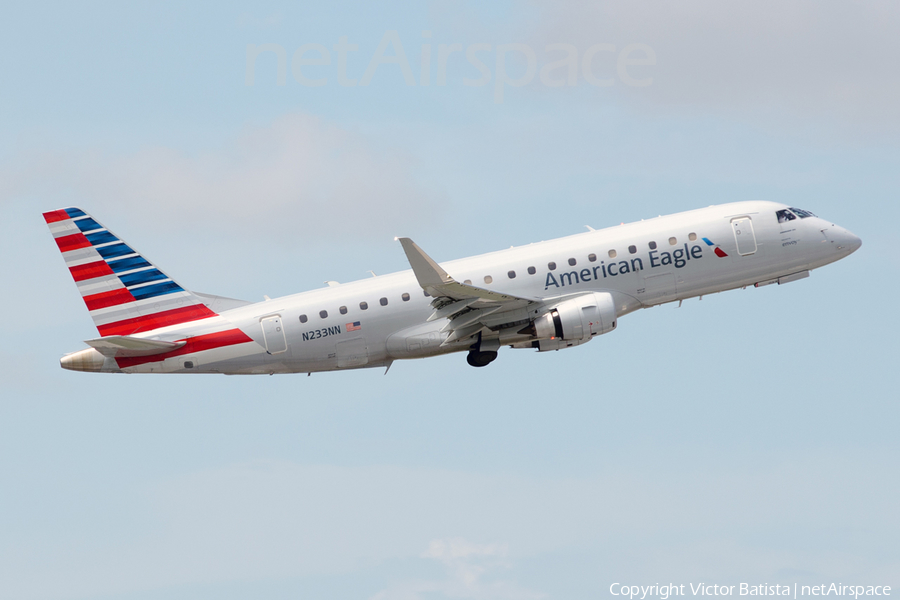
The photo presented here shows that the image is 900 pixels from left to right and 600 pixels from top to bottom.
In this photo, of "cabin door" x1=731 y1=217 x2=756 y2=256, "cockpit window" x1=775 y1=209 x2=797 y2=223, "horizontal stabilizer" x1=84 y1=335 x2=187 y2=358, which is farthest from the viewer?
"cockpit window" x1=775 y1=209 x2=797 y2=223

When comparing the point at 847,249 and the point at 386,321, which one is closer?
the point at 386,321

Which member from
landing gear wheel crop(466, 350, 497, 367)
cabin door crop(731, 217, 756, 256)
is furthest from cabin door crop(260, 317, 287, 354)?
cabin door crop(731, 217, 756, 256)

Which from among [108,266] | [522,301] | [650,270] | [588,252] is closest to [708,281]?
[650,270]

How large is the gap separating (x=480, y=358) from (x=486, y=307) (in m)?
3.38

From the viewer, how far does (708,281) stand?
47.6m

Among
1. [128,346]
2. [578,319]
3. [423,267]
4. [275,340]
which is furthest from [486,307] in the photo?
[128,346]

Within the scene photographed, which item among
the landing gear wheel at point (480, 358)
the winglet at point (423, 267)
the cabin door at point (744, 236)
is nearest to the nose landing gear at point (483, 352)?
the landing gear wheel at point (480, 358)

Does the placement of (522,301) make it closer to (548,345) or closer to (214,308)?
(548,345)

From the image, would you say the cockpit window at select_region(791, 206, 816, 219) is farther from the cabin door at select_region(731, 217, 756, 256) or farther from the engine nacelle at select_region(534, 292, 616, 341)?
the engine nacelle at select_region(534, 292, 616, 341)

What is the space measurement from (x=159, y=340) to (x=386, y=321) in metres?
10.5

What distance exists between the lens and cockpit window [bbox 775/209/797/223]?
159 feet

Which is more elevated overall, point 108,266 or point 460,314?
point 108,266

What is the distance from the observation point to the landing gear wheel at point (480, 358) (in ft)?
157

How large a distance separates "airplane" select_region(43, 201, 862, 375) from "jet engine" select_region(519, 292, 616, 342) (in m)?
0.05
